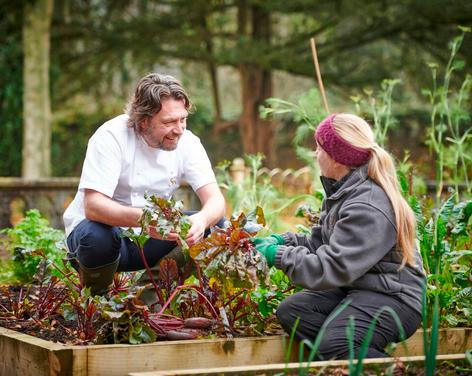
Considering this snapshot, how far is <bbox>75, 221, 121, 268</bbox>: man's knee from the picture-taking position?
144 inches

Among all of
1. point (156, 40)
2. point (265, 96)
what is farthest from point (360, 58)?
point (156, 40)

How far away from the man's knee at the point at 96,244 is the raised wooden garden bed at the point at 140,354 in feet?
1.50

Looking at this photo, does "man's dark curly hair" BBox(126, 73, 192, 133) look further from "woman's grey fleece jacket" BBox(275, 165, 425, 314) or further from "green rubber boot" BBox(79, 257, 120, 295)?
"woman's grey fleece jacket" BBox(275, 165, 425, 314)

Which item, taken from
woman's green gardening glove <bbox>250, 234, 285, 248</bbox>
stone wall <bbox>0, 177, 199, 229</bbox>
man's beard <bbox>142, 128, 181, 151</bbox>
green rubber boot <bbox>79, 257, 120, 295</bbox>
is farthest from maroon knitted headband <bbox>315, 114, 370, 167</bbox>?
stone wall <bbox>0, 177, 199, 229</bbox>

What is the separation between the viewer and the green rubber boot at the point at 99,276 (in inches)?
147

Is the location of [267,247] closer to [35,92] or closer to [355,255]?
[355,255]

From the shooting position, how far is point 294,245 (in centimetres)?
346

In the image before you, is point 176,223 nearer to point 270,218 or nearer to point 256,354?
point 256,354

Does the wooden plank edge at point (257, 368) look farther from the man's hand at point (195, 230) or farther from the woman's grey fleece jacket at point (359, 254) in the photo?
the man's hand at point (195, 230)

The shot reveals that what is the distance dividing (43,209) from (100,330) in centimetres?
534

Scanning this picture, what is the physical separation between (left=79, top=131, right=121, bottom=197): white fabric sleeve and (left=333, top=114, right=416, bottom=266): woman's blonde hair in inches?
41.8

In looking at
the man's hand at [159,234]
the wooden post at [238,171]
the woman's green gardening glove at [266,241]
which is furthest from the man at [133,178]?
the wooden post at [238,171]

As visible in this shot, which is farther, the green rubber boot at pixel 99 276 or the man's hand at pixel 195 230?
the green rubber boot at pixel 99 276

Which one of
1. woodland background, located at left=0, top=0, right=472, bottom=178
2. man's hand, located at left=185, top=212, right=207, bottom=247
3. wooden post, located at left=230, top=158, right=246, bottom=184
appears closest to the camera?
man's hand, located at left=185, top=212, right=207, bottom=247
